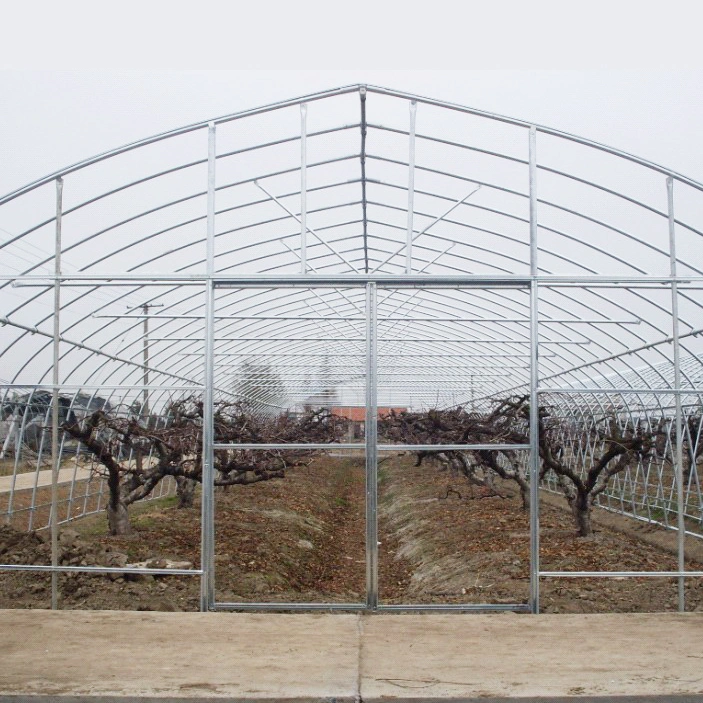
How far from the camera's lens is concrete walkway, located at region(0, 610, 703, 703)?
5230 millimetres

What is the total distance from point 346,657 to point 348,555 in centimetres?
795

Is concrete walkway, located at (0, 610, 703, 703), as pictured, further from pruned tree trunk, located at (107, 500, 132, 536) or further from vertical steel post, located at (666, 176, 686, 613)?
pruned tree trunk, located at (107, 500, 132, 536)

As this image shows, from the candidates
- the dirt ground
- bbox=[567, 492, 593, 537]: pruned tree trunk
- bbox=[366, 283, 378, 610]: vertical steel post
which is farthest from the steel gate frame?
bbox=[567, 492, 593, 537]: pruned tree trunk

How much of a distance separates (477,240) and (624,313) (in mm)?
3305

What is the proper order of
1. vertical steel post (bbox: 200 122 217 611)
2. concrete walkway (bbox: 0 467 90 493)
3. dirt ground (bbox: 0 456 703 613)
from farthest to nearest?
concrete walkway (bbox: 0 467 90 493) → dirt ground (bbox: 0 456 703 613) → vertical steel post (bbox: 200 122 217 611)

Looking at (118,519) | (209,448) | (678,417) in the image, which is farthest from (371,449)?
(118,519)

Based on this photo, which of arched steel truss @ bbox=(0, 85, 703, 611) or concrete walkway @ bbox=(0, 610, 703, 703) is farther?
arched steel truss @ bbox=(0, 85, 703, 611)

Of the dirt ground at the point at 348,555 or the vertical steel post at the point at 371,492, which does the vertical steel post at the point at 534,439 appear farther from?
the vertical steel post at the point at 371,492

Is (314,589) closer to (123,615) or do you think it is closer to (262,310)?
(123,615)

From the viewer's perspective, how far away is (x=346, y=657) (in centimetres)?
593

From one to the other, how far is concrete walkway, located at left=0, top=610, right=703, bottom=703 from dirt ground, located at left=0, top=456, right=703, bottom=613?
1.23 meters

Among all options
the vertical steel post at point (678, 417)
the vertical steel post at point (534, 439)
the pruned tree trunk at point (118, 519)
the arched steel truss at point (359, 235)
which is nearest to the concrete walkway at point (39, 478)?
the arched steel truss at point (359, 235)

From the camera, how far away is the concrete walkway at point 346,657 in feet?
17.2

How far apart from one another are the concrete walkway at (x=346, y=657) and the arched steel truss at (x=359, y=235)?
76 centimetres
